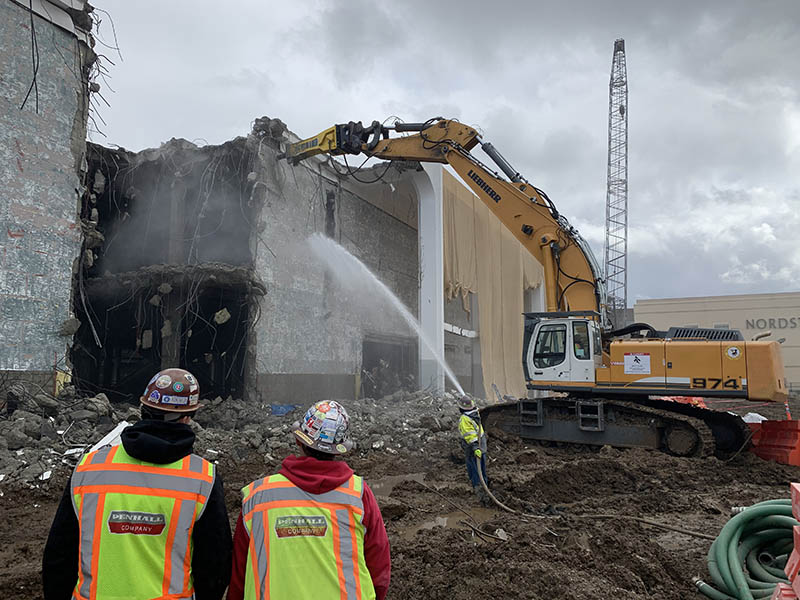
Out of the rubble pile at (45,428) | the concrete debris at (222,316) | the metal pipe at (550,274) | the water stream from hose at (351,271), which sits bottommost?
the rubble pile at (45,428)

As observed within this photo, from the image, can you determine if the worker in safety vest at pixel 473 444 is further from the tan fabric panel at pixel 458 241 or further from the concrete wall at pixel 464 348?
the concrete wall at pixel 464 348

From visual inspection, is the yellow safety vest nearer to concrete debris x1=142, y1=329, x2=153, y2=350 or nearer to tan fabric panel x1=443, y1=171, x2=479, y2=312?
concrete debris x1=142, y1=329, x2=153, y2=350

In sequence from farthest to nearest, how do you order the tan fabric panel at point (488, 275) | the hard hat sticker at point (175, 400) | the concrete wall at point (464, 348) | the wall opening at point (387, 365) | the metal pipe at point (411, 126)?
the concrete wall at point (464, 348), the tan fabric panel at point (488, 275), the wall opening at point (387, 365), the metal pipe at point (411, 126), the hard hat sticker at point (175, 400)

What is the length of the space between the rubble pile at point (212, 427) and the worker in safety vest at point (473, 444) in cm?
349

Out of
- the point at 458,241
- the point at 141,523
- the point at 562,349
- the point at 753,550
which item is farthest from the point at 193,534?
the point at 458,241

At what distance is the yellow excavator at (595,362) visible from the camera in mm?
10289

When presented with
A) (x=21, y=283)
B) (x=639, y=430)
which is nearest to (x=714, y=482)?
(x=639, y=430)

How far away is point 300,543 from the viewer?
7.20ft

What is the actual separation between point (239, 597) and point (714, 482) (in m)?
8.78

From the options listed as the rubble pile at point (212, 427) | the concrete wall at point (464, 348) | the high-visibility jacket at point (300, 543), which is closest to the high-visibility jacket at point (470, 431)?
the rubble pile at point (212, 427)

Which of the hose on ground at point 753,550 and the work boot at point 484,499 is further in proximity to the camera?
the work boot at point 484,499

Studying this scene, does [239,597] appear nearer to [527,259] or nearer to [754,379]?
[754,379]

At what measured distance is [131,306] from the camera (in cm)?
1452

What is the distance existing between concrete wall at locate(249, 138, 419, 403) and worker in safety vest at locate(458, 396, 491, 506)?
6.75 m
